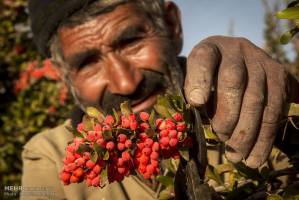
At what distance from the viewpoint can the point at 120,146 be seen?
3.45 feet

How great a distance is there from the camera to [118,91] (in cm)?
226

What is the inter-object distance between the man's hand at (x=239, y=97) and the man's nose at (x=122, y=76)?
1.10 m

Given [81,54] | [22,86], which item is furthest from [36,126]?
[81,54]

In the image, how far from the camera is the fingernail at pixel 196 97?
103cm

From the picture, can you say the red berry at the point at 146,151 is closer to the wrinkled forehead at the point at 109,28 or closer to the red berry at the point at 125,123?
the red berry at the point at 125,123

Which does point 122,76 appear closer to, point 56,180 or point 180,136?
point 56,180

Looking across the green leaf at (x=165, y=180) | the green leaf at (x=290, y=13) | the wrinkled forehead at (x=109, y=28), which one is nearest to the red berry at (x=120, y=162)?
the green leaf at (x=165, y=180)

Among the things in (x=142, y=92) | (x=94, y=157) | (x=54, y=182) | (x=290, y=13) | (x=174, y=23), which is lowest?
(x=54, y=182)

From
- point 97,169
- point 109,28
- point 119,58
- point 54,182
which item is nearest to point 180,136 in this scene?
point 97,169

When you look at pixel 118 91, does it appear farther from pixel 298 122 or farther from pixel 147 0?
pixel 298 122

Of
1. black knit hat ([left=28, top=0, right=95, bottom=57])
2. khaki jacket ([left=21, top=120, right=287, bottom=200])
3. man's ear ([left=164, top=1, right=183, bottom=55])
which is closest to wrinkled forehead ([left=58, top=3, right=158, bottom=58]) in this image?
black knit hat ([left=28, top=0, right=95, bottom=57])

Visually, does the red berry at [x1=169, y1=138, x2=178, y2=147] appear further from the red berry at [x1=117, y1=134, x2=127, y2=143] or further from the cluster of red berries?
the red berry at [x1=117, y1=134, x2=127, y2=143]

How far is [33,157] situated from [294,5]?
2038mm

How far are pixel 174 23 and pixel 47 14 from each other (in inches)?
35.9
